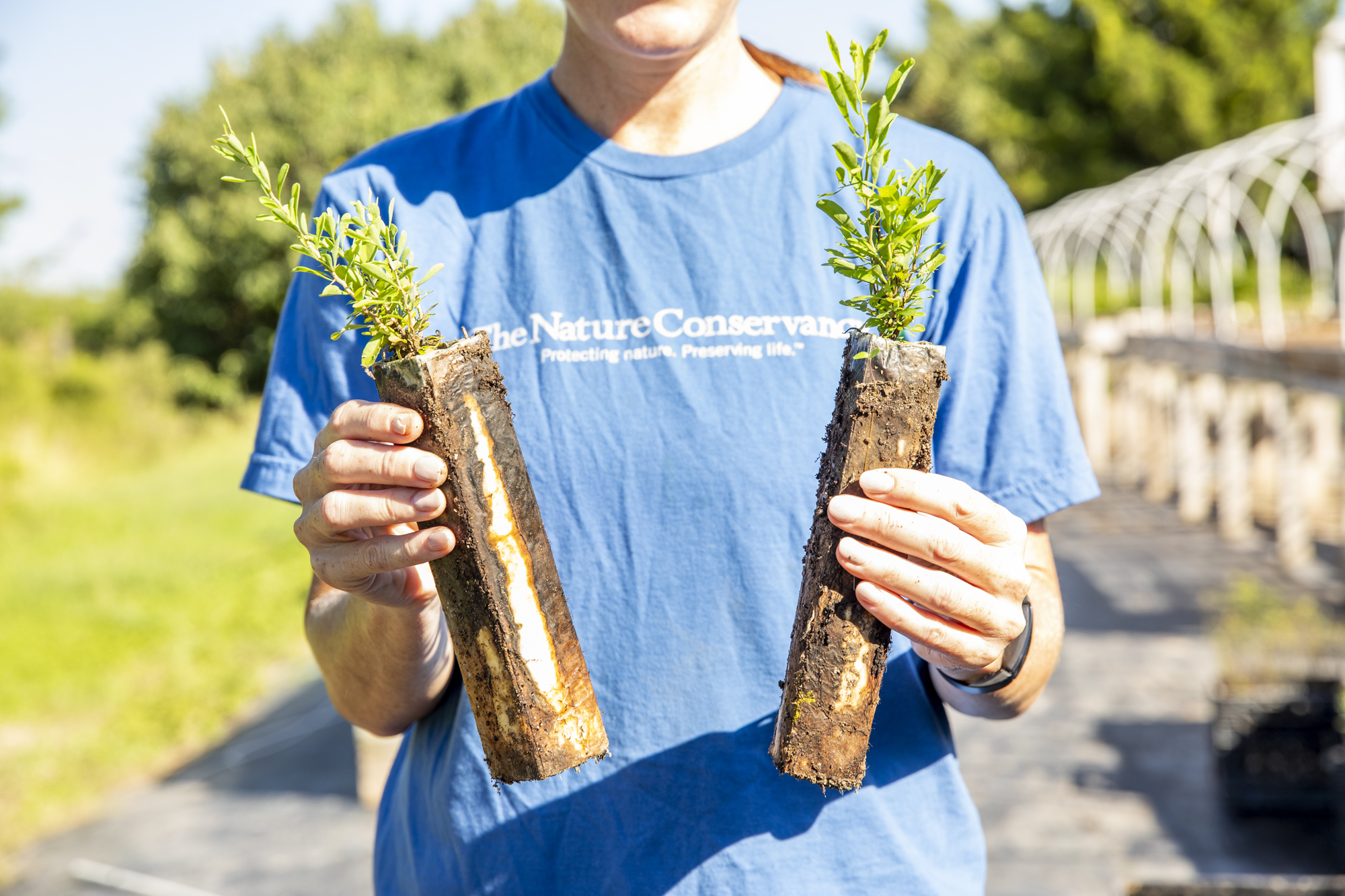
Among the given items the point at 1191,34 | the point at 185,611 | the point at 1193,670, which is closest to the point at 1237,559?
the point at 1193,670

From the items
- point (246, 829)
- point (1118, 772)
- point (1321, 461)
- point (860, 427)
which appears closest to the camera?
point (860, 427)

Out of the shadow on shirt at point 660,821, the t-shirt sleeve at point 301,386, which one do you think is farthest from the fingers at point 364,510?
the shadow on shirt at point 660,821

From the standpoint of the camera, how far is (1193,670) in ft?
22.7

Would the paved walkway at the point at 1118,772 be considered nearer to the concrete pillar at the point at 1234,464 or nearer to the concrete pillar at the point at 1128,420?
the concrete pillar at the point at 1234,464

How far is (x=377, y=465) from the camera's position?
1231mm

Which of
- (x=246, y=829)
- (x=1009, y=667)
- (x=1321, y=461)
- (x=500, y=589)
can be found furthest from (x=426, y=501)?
(x=1321, y=461)

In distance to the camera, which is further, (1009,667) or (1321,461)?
(1321,461)

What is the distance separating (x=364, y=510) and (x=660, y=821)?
58 centimetres

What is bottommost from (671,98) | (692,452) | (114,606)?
(114,606)

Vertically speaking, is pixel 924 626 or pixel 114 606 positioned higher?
pixel 924 626

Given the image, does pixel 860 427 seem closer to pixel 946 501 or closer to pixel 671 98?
pixel 946 501

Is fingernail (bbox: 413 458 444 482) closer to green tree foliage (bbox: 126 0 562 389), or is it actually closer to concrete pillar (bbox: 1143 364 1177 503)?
concrete pillar (bbox: 1143 364 1177 503)

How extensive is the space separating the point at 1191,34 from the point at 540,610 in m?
33.7

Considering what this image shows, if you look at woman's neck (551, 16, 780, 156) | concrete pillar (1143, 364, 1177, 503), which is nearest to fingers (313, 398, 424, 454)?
woman's neck (551, 16, 780, 156)
